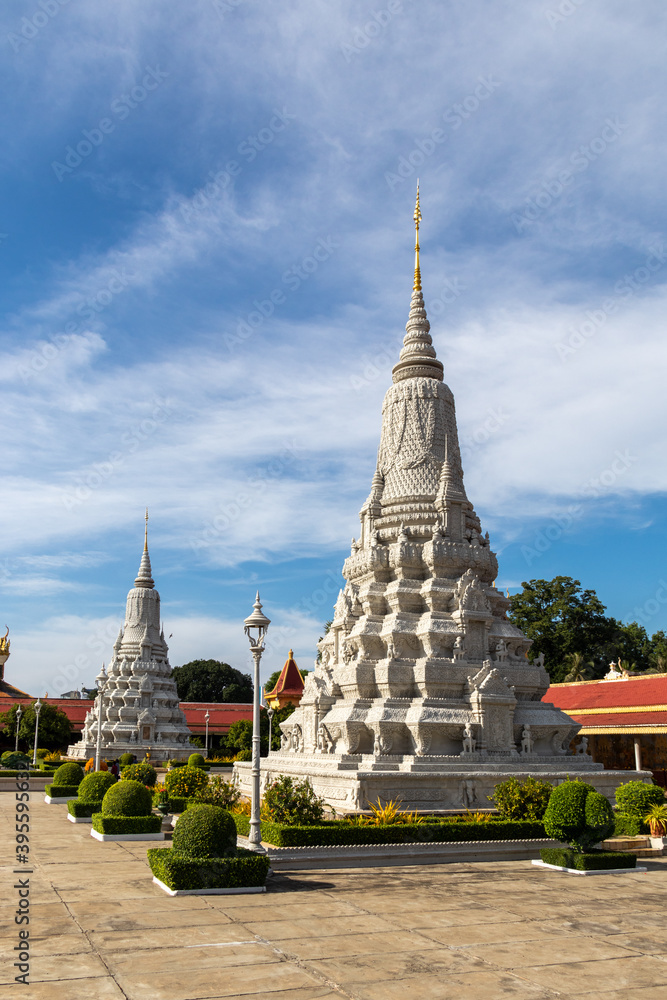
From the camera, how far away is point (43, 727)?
63250mm

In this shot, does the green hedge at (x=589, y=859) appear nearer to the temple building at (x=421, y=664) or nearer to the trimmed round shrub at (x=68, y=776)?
the temple building at (x=421, y=664)

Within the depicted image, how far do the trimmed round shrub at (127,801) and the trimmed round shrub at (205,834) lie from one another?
9.14m

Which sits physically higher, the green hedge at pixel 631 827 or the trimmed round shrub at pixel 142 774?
the trimmed round shrub at pixel 142 774

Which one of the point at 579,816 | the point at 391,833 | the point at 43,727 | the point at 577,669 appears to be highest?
the point at 577,669

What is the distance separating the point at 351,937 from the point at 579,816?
771cm

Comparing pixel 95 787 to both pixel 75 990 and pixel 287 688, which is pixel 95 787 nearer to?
pixel 75 990

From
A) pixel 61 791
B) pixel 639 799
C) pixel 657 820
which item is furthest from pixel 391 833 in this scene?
pixel 61 791

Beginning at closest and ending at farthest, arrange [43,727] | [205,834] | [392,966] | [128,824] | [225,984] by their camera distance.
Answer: [225,984]
[392,966]
[205,834]
[128,824]
[43,727]

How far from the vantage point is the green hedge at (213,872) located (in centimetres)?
1507

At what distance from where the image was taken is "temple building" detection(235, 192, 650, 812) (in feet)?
85.7

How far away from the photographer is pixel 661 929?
13.3m

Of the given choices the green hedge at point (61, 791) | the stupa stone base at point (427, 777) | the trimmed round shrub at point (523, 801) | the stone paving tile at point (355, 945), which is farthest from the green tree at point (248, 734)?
the stone paving tile at point (355, 945)

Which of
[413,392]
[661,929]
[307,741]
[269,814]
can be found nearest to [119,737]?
[307,741]

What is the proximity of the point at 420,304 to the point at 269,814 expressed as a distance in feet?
77.4
